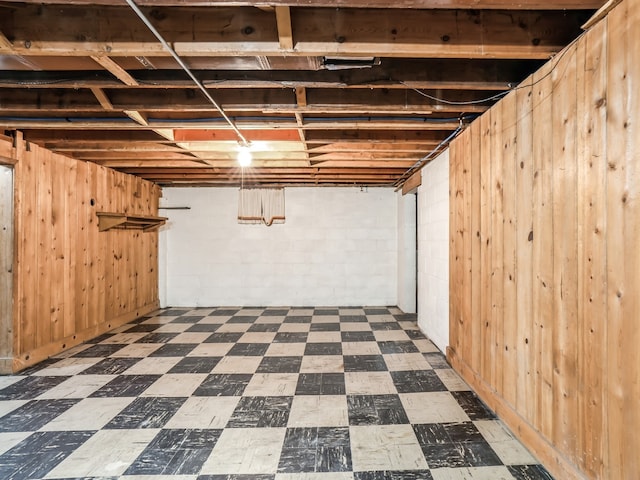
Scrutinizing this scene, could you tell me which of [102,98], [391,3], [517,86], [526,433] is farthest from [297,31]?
[526,433]

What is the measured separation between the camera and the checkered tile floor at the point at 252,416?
6.01 feet

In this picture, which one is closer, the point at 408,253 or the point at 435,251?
the point at 435,251

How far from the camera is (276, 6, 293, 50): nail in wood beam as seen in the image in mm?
1571

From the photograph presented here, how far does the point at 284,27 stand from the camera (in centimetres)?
164

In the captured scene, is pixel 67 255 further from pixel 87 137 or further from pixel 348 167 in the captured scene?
pixel 348 167

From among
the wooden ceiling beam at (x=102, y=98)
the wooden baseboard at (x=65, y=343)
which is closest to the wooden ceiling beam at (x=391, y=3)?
the wooden ceiling beam at (x=102, y=98)

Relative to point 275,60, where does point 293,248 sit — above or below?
below

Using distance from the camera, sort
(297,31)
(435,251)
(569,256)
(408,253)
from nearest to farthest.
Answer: (569,256)
(297,31)
(435,251)
(408,253)

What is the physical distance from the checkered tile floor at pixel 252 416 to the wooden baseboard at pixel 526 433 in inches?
2.4

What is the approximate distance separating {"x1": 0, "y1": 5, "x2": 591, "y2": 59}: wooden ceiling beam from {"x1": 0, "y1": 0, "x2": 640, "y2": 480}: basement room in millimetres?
11

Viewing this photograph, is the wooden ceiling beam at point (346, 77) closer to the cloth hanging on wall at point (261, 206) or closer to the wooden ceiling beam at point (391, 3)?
the wooden ceiling beam at point (391, 3)

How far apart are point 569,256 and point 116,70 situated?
2.63m

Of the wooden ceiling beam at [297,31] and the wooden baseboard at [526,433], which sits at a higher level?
the wooden ceiling beam at [297,31]

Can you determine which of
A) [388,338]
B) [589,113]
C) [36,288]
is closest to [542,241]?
[589,113]
